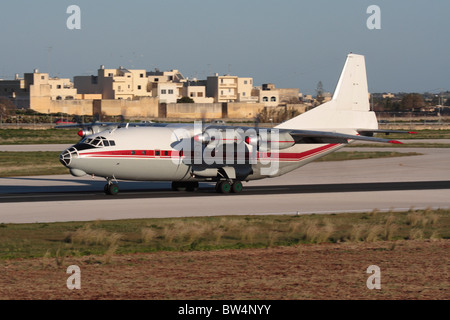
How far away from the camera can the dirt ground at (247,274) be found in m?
16.6

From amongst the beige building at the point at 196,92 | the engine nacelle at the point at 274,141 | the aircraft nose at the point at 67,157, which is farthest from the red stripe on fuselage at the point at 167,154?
the beige building at the point at 196,92

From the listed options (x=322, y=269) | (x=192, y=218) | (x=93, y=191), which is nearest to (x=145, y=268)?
(x=322, y=269)

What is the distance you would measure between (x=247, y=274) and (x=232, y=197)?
1728 cm

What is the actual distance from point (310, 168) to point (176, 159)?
2119 centimetres

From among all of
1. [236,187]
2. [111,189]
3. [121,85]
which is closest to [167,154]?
[111,189]

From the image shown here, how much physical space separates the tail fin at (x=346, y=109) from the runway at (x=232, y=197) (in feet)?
12.6

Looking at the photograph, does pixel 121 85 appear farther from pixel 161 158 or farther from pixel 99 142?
pixel 99 142

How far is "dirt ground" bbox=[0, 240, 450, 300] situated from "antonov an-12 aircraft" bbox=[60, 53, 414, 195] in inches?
514

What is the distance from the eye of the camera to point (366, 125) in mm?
41281

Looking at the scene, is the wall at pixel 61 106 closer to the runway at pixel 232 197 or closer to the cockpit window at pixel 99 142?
the runway at pixel 232 197

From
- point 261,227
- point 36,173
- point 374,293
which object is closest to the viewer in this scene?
point 374,293

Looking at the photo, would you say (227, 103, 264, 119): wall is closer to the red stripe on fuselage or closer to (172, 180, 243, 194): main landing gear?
the red stripe on fuselage

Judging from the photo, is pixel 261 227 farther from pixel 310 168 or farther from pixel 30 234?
pixel 310 168
